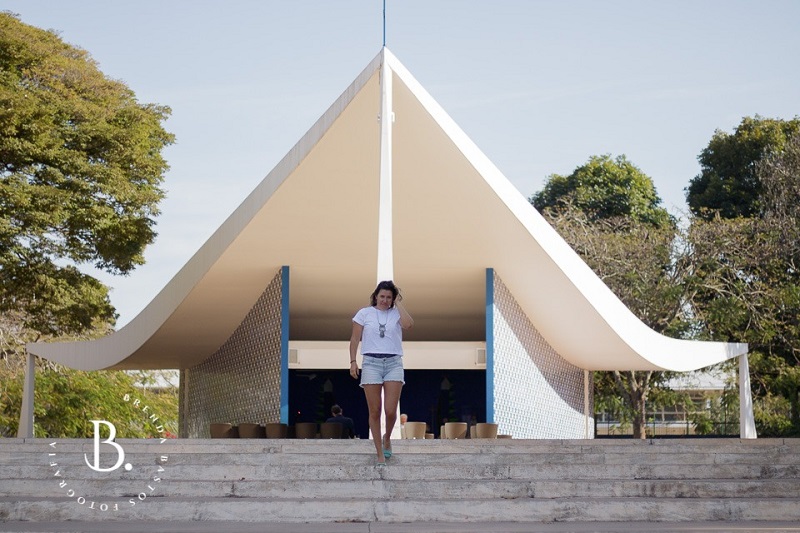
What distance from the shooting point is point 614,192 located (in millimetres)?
32219

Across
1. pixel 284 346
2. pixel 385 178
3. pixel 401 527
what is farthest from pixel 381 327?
pixel 284 346

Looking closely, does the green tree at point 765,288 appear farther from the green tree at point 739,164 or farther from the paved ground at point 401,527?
the paved ground at point 401,527

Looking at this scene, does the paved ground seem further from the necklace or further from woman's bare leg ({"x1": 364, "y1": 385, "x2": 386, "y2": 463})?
the necklace

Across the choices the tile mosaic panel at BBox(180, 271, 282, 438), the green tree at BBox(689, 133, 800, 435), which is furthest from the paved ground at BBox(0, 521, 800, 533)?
the green tree at BBox(689, 133, 800, 435)

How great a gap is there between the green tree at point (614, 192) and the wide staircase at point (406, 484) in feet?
76.2

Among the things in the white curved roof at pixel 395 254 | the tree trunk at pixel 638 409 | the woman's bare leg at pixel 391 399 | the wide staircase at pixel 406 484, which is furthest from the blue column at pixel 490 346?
the tree trunk at pixel 638 409

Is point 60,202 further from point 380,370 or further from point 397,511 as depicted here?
point 397,511

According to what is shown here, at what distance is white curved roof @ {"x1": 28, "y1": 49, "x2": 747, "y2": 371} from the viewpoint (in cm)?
1230

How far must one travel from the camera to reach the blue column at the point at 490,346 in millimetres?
→ 15039

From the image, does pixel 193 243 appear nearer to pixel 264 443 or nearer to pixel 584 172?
pixel 584 172

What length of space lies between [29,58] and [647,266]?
12.9 m

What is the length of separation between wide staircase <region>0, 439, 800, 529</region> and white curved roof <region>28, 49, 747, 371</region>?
4234 mm

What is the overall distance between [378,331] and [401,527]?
73.3 inches

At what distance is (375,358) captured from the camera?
25.0 feet
